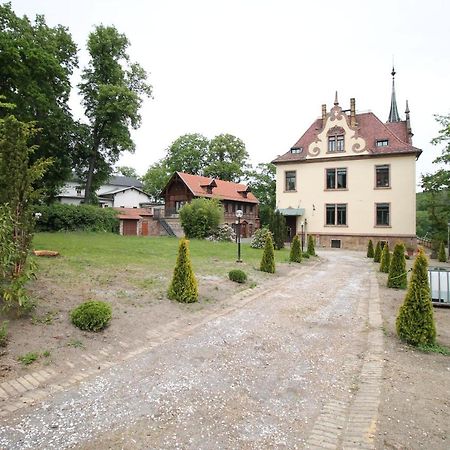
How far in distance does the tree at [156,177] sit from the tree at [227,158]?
674cm

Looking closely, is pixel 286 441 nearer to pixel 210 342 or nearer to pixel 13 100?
pixel 210 342

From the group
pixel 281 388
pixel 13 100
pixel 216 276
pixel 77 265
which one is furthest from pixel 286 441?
pixel 13 100

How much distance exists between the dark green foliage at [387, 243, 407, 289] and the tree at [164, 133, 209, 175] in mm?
45460

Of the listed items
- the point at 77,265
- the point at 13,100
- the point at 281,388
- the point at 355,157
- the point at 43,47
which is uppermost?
the point at 43,47

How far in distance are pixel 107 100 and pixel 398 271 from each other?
28.9 m

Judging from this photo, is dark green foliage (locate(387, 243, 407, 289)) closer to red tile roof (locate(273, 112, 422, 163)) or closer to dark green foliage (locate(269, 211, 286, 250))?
dark green foliage (locate(269, 211, 286, 250))

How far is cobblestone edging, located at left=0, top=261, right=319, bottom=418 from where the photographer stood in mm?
4082

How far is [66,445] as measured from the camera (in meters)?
3.25

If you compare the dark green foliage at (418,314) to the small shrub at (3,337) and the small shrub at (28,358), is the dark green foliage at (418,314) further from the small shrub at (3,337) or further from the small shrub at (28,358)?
the small shrub at (3,337)

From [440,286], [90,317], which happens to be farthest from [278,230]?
[90,317]

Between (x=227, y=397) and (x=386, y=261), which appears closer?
(x=227, y=397)

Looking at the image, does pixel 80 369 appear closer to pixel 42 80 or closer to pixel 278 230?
pixel 278 230

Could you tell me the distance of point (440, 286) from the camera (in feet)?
31.8

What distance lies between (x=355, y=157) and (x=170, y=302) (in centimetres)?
2682
